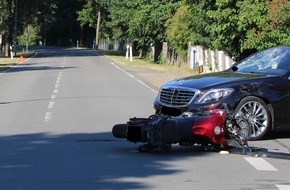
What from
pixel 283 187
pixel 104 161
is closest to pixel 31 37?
pixel 104 161

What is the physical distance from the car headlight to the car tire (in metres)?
0.37

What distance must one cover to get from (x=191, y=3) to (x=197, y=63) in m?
8.81

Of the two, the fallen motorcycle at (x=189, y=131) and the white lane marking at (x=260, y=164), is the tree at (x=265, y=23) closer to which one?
the fallen motorcycle at (x=189, y=131)

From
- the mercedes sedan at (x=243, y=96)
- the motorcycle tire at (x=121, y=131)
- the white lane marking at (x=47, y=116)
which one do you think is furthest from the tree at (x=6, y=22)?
the motorcycle tire at (x=121, y=131)

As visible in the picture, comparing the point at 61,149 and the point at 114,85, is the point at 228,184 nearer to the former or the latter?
the point at 61,149

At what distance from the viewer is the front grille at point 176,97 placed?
410 inches

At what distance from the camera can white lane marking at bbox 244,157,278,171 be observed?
838 centimetres

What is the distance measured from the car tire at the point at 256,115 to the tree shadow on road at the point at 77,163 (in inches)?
53.3

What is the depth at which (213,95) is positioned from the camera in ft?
33.7

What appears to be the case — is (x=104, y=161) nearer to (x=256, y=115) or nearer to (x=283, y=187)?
(x=283, y=187)

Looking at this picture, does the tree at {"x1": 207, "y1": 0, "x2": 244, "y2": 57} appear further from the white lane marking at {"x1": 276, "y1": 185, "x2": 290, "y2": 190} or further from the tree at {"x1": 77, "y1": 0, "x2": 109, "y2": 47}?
the tree at {"x1": 77, "y1": 0, "x2": 109, "y2": 47}

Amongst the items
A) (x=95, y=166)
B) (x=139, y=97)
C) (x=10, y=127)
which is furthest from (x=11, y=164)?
(x=139, y=97)

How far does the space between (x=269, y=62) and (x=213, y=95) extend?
6.35 ft

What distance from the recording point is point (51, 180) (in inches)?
294
